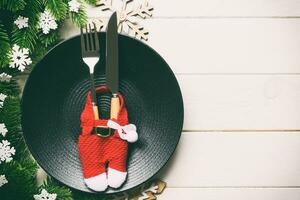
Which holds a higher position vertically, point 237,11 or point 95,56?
point 237,11

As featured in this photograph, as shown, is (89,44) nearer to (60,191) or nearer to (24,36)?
(24,36)

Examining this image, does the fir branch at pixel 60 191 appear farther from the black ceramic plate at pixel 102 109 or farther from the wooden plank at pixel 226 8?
the wooden plank at pixel 226 8

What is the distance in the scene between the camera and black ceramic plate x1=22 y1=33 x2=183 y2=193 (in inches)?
32.7

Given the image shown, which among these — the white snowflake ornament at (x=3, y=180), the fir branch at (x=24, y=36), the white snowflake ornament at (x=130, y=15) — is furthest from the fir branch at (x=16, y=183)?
the white snowflake ornament at (x=130, y=15)

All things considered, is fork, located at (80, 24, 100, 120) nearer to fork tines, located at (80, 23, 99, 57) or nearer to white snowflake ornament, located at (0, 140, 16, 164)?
fork tines, located at (80, 23, 99, 57)

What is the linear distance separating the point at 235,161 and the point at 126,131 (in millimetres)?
260

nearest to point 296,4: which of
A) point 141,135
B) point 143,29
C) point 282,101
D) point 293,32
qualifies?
point 293,32

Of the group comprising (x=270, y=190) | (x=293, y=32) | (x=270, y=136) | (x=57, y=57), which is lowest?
(x=270, y=190)

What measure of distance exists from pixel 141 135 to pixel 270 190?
12.0 inches

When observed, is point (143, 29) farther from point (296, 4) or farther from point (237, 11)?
point (296, 4)

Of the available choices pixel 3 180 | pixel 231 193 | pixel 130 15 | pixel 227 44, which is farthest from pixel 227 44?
Result: pixel 3 180

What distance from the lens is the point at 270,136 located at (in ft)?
3.00

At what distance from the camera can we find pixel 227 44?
2.96 feet

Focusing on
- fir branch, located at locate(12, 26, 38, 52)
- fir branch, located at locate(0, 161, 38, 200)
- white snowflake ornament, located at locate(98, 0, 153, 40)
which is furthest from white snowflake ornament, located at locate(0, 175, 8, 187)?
white snowflake ornament, located at locate(98, 0, 153, 40)
